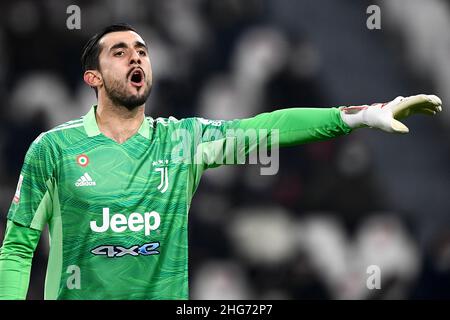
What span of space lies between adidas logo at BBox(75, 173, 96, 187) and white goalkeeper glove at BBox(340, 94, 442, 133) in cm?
118

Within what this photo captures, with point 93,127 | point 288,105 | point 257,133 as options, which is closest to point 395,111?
point 257,133

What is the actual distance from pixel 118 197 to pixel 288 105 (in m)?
3.08

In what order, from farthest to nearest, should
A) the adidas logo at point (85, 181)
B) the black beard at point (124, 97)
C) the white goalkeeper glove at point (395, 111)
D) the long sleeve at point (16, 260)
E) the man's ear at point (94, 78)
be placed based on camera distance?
the man's ear at point (94, 78) → the black beard at point (124, 97) → the adidas logo at point (85, 181) → the long sleeve at point (16, 260) → the white goalkeeper glove at point (395, 111)

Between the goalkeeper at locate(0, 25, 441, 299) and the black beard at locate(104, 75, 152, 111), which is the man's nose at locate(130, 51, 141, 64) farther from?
the black beard at locate(104, 75, 152, 111)

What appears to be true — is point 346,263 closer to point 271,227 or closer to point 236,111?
point 271,227

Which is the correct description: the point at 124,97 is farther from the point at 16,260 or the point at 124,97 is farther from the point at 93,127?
the point at 16,260

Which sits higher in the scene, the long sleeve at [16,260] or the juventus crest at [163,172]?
the juventus crest at [163,172]

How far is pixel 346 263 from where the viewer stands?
6.66 meters

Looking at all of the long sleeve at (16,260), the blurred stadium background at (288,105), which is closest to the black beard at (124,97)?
the long sleeve at (16,260)

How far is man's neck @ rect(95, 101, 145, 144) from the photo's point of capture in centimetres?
418

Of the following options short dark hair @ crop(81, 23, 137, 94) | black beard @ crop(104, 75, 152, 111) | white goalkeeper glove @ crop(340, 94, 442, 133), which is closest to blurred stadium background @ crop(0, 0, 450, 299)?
short dark hair @ crop(81, 23, 137, 94)

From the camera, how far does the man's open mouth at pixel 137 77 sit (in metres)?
4.15

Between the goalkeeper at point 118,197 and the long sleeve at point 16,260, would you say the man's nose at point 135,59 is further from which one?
the long sleeve at point 16,260
